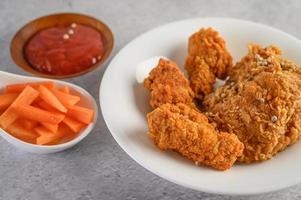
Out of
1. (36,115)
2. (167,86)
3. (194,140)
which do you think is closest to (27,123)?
(36,115)

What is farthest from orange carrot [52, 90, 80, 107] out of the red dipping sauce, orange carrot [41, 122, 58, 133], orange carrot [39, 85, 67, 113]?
the red dipping sauce

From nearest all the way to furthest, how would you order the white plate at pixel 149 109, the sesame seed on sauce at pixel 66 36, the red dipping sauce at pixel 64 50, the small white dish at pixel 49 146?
1. the white plate at pixel 149 109
2. the small white dish at pixel 49 146
3. the red dipping sauce at pixel 64 50
4. the sesame seed on sauce at pixel 66 36

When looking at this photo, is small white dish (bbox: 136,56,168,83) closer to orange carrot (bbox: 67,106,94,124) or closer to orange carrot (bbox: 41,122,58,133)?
orange carrot (bbox: 67,106,94,124)

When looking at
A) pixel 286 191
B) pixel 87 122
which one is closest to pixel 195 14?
pixel 87 122

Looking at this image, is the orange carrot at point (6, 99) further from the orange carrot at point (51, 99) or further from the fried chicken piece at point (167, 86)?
the fried chicken piece at point (167, 86)

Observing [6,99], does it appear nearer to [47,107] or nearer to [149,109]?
[47,107]

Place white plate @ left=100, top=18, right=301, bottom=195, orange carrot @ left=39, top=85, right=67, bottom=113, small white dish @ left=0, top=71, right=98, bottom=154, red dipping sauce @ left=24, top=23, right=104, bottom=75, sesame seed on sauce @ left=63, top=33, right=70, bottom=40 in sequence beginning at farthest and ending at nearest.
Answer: sesame seed on sauce @ left=63, top=33, right=70, bottom=40
red dipping sauce @ left=24, top=23, right=104, bottom=75
orange carrot @ left=39, top=85, right=67, bottom=113
small white dish @ left=0, top=71, right=98, bottom=154
white plate @ left=100, top=18, right=301, bottom=195

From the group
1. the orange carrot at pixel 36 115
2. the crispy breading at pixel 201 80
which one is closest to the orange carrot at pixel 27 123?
the orange carrot at pixel 36 115
